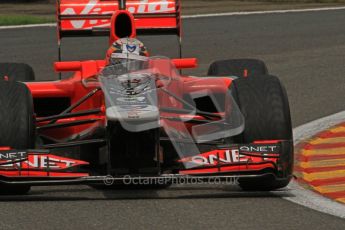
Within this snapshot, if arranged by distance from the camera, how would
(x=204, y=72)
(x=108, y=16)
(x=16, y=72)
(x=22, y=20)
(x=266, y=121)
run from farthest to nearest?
1. (x=22, y=20)
2. (x=204, y=72)
3. (x=108, y=16)
4. (x=16, y=72)
5. (x=266, y=121)

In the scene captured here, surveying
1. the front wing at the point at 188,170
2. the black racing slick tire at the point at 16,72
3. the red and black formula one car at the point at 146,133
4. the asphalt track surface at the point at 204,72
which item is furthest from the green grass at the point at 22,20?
the front wing at the point at 188,170

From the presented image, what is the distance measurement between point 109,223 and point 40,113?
2.97m

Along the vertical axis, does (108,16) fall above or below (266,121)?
above

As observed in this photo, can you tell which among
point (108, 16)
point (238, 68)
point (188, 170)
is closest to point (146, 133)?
point (188, 170)

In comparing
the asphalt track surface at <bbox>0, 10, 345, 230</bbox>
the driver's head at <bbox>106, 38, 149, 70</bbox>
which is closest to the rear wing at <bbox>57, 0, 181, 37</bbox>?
the asphalt track surface at <bbox>0, 10, 345, 230</bbox>

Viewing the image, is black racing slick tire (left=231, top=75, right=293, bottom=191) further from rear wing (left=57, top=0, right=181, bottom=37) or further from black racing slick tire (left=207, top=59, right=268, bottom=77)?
rear wing (left=57, top=0, right=181, bottom=37)

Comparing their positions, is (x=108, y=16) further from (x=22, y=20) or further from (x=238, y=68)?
(x=22, y=20)

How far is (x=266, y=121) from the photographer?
8.63m

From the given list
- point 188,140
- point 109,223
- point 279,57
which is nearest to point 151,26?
point 188,140

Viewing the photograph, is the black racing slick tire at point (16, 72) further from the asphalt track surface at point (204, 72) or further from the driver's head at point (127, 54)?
the asphalt track surface at point (204, 72)

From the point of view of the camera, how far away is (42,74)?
1675 cm

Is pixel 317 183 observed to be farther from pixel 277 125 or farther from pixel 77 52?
pixel 77 52

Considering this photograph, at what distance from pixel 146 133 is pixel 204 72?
8.25 meters

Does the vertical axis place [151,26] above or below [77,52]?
above
